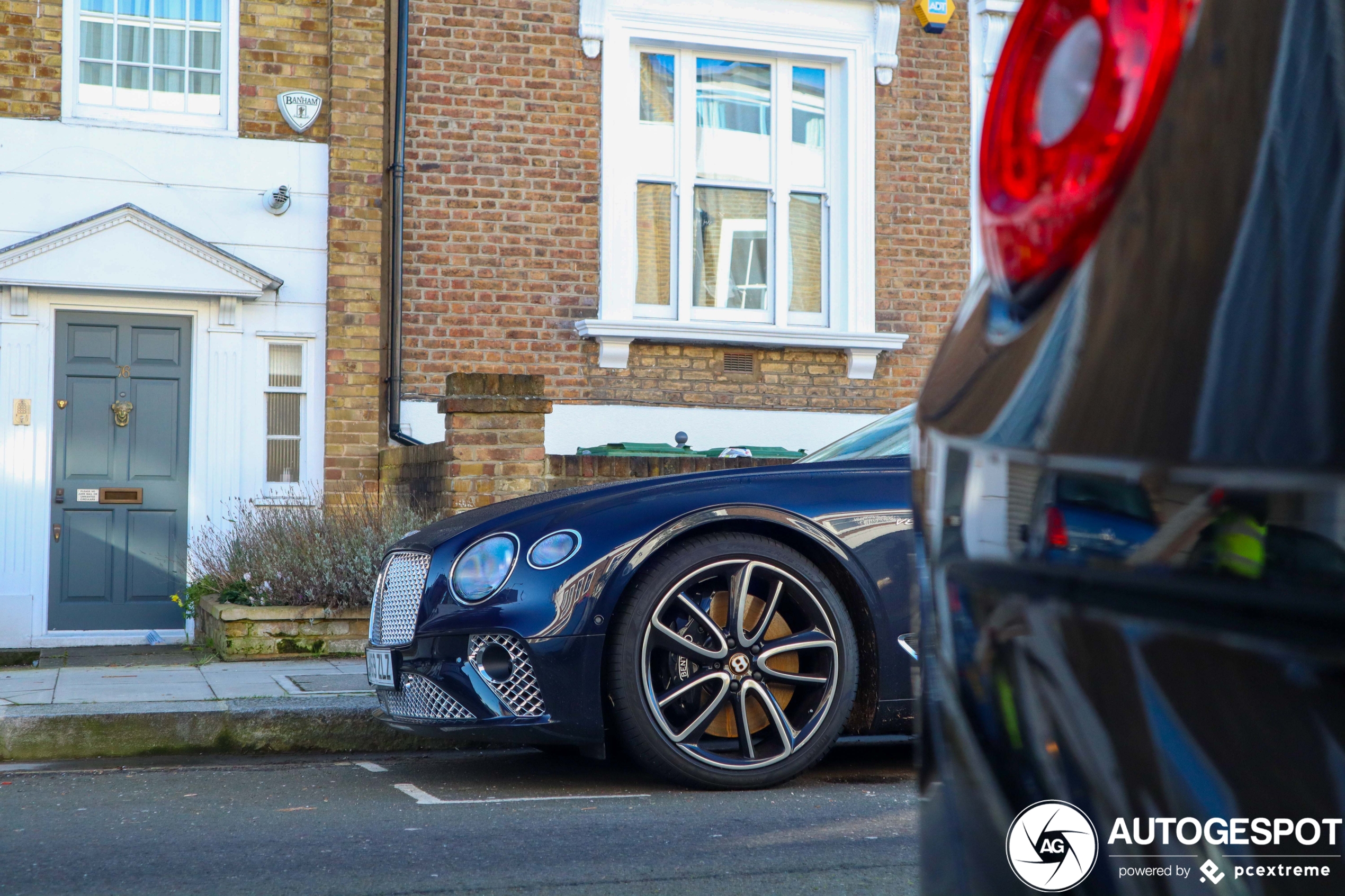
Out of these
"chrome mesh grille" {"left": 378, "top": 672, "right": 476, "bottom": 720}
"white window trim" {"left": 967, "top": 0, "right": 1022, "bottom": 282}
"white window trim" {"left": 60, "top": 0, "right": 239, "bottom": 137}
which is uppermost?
"white window trim" {"left": 967, "top": 0, "right": 1022, "bottom": 282}

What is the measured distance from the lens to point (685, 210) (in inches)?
422

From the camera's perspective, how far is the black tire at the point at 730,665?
13.5 feet

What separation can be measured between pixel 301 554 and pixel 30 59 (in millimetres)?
4541

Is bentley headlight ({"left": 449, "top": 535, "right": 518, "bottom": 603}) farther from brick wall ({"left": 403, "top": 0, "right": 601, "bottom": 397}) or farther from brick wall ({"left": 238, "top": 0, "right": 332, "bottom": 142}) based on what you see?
brick wall ({"left": 238, "top": 0, "right": 332, "bottom": 142})

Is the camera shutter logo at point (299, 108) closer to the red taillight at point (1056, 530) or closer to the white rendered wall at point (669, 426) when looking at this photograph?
the white rendered wall at point (669, 426)

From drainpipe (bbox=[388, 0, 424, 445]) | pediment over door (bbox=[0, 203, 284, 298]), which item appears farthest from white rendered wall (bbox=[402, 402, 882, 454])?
pediment over door (bbox=[0, 203, 284, 298])

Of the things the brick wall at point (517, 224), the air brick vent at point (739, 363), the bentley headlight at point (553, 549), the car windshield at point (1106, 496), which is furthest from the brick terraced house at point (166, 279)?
the car windshield at point (1106, 496)

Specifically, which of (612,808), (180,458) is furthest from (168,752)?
(180,458)

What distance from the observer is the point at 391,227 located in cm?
1034

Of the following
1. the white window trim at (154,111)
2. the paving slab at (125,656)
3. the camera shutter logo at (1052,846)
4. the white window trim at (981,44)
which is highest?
the white window trim at (981,44)

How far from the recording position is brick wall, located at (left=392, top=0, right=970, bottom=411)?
10359mm

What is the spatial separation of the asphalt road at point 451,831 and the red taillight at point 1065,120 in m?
2.42

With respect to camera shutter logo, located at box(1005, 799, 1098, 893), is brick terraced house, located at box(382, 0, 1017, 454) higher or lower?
higher

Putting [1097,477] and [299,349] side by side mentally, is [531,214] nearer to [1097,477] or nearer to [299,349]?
[299,349]
